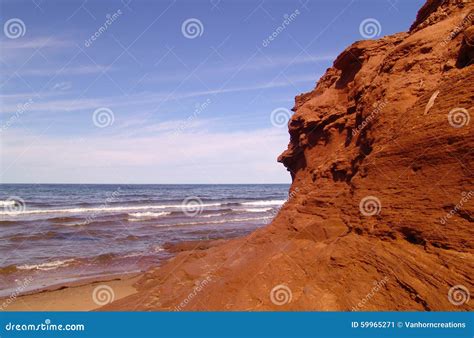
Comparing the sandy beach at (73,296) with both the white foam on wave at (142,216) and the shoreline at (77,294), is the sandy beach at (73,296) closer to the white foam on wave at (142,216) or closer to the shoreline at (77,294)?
the shoreline at (77,294)

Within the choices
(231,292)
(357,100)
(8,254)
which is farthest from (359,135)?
(8,254)

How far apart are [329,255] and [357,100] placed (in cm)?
463

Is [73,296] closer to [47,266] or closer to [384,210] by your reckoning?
[47,266]

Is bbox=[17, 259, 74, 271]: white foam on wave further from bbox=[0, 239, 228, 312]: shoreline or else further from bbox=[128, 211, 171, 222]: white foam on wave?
bbox=[128, 211, 171, 222]: white foam on wave

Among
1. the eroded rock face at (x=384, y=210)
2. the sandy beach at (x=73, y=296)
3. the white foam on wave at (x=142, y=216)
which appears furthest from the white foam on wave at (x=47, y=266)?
the white foam on wave at (x=142, y=216)

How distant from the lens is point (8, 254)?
15562 mm

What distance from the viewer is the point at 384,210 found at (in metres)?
6.42

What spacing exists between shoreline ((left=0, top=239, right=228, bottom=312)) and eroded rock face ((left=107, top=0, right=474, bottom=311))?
4.51 feet

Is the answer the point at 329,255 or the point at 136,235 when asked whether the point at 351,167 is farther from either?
the point at 136,235

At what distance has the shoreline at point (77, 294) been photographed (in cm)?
972

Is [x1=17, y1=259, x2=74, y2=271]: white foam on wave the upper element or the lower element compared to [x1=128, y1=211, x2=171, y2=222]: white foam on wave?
lower

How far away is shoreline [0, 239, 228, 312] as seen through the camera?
31.9ft

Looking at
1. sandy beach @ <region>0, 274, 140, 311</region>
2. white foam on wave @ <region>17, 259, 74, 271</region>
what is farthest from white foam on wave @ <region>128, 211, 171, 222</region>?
sandy beach @ <region>0, 274, 140, 311</region>

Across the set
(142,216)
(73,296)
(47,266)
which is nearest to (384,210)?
(73,296)
